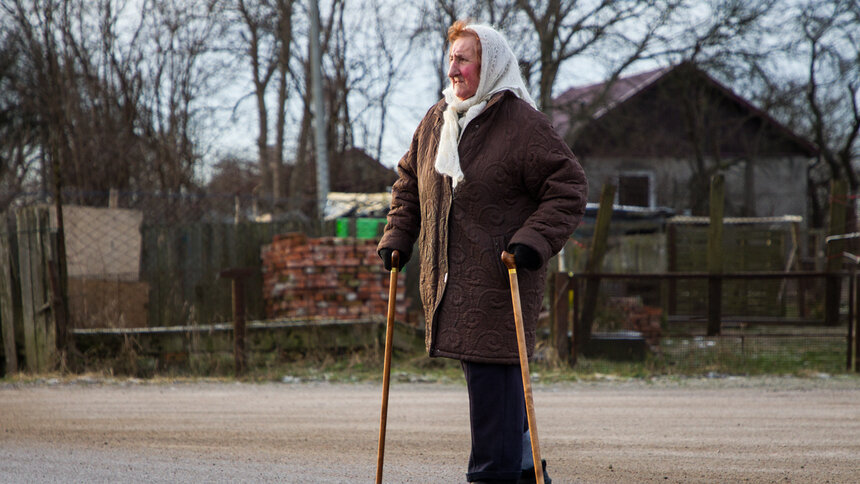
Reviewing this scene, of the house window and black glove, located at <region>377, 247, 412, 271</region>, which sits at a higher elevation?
the house window

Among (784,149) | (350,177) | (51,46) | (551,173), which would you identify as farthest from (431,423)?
(784,149)

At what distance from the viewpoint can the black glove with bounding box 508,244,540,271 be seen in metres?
3.32

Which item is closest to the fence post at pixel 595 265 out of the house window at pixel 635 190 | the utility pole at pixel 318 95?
the utility pole at pixel 318 95

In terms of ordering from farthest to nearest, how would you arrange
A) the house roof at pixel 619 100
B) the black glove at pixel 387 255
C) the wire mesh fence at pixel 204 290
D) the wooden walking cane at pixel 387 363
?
the house roof at pixel 619 100
the wire mesh fence at pixel 204 290
the black glove at pixel 387 255
the wooden walking cane at pixel 387 363

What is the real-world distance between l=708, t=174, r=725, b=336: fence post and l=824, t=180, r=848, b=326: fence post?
1179 millimetres

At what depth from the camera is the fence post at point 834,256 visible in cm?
955

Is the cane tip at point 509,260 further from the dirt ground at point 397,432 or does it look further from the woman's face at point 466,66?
the dirt ground at point 397,432

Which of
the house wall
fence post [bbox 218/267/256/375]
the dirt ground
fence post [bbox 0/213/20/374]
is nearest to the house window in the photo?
the house wall

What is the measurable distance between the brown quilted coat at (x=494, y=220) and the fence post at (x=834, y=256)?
22.9 feet

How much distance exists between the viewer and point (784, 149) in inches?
1245

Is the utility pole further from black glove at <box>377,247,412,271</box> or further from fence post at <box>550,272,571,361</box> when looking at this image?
black glove at <box>377,247,412,271</box>

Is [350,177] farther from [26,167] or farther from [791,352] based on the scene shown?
[791,352]

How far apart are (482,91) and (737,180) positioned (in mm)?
29889

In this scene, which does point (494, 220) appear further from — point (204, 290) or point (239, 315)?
point (204, 290)
